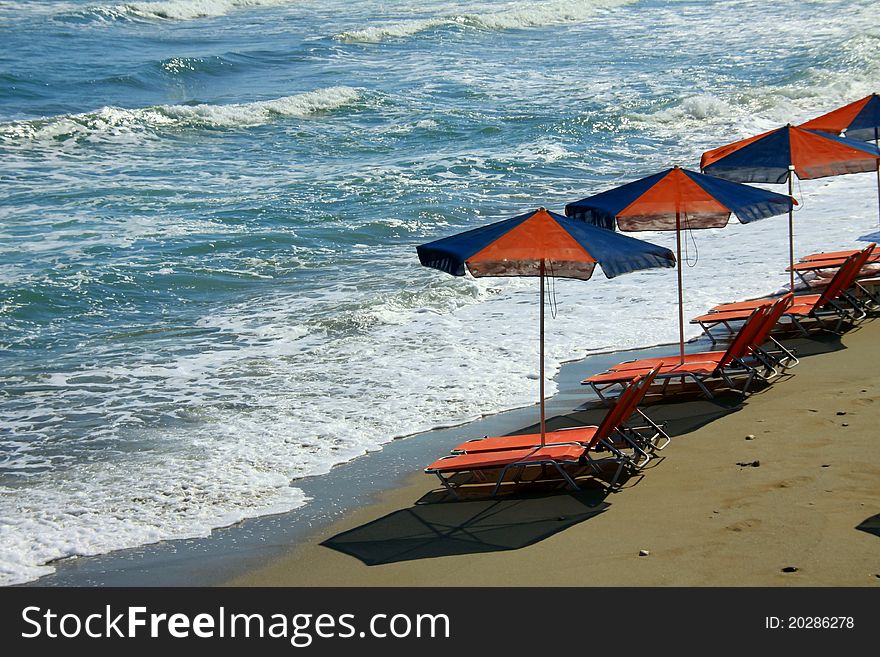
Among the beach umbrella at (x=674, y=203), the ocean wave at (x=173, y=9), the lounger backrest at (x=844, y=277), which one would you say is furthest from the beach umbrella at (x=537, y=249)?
the ocean wave at (x=173, y=9)

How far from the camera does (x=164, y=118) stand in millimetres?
27141

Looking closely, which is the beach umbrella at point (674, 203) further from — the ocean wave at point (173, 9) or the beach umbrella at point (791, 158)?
the ocean wave at point (173, 9)

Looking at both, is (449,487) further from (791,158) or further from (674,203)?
(791,158)

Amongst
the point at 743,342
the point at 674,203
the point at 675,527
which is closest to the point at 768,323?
the point at 743,342

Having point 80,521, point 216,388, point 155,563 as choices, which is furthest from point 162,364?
point 155,563

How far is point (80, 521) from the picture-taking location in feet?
24.8

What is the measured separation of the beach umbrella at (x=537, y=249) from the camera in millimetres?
7566

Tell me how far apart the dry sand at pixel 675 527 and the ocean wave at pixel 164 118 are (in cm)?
2028

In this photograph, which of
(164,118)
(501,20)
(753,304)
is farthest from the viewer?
(501,20)

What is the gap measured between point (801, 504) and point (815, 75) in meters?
28.9

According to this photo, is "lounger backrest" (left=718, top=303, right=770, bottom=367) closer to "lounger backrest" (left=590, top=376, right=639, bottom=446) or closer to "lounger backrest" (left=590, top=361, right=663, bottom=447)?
"lounger backrest" (left=590, top=361, right=663, bottom=447)

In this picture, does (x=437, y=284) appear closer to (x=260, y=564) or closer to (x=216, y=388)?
(x=216, y=388)

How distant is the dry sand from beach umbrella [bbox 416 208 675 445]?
958 millimetres

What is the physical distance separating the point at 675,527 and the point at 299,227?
12.4 metres
